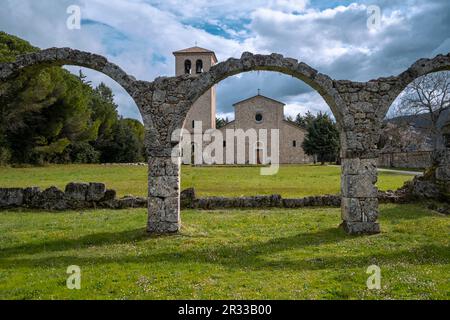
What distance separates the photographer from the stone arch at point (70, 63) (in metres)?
9.86

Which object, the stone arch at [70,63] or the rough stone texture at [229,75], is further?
the rough stone texture at [229,75]

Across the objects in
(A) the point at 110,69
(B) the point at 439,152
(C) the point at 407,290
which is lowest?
(C) the point at 407,290

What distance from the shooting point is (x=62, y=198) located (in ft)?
47.9

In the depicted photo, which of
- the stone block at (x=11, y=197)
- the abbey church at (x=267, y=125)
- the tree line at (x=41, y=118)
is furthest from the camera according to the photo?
the abbey church at (x=267, y=125)

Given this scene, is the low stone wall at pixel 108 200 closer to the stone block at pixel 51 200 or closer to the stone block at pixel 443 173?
the stone block at pixel 51 200

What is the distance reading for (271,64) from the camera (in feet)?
32.6

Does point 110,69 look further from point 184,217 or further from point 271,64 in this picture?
point 184,217

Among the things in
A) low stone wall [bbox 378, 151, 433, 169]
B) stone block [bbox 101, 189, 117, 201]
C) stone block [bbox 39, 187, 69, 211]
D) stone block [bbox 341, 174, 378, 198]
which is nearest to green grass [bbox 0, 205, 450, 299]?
stone block [bbox 341, 174, 378, 198]

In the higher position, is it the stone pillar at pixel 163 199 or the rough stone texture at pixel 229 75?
the rough stone texture at pixel 229 75

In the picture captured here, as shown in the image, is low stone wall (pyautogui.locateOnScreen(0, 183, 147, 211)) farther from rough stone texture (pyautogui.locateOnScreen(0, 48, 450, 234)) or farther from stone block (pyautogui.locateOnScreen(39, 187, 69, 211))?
rough stone texture (pyautogui.locateOnScreen(0, 48, 450, 234))

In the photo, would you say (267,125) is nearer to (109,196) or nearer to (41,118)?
(41,118)
